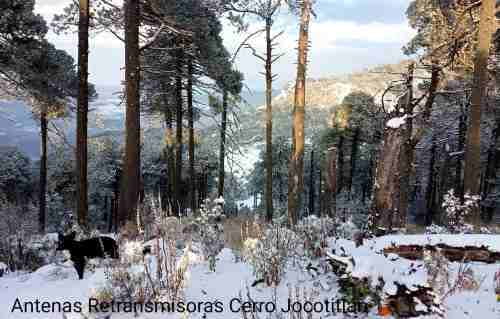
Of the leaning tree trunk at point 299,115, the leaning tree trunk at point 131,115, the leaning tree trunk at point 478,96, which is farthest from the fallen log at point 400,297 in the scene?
the leaning tree trunk at point 299,115

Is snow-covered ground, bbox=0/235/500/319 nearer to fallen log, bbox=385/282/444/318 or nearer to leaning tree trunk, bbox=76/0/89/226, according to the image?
fallen log, bbox=385/282/444/318

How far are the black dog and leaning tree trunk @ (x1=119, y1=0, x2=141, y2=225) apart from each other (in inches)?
88.2

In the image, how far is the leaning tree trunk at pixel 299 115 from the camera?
38.9 ft

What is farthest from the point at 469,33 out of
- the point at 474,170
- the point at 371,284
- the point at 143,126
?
the point at 143,126

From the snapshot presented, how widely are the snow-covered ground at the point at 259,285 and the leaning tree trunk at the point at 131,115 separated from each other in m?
2.08

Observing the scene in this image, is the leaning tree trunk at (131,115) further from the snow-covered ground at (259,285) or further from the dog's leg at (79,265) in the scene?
the dog's leg at (79,265)

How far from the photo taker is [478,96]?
28.9 feet

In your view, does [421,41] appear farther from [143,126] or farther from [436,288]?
[143,126]

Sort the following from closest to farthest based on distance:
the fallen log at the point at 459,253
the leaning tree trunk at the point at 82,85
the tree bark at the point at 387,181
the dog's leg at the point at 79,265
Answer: the fallen log at the point at 459,253 → the dog's leg at the point at 79,265 → the tree bark at the point at 387,181 → the leaning tree trunk at the point at 82,85

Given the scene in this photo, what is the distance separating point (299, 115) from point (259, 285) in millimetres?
8936

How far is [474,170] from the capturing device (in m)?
9.03

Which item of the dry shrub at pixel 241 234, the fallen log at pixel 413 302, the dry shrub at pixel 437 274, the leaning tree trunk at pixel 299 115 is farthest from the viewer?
the leaning tree trunk at pixel 299 115

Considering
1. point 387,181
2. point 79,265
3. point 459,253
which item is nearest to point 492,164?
point 387,181

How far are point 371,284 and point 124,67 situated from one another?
6.39 m
